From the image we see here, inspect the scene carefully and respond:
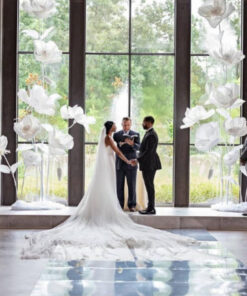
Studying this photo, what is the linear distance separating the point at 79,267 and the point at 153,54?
5.51m

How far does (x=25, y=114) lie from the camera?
10414mm

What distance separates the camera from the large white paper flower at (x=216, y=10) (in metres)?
9.49

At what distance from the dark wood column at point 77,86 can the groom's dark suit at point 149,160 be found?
1598mm

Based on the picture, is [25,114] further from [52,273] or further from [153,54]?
[52,273]

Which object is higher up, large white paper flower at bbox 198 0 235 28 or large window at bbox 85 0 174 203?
large white paper flower at bbox 198 0 235 28

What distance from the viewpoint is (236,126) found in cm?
949

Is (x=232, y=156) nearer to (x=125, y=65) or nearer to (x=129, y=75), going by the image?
(x=129, y=75)

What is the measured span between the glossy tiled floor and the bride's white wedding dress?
1.10ft

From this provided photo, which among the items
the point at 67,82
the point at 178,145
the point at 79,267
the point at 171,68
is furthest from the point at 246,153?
the point at 79,267

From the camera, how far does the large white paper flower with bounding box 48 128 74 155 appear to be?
31.5ft

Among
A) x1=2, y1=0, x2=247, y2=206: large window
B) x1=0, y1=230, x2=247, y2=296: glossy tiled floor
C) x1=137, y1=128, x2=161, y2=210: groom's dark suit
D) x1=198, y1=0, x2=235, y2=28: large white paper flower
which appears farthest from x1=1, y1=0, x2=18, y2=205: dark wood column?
x1=0, y1=230, x2=247, y2=296: glossy tiled floor

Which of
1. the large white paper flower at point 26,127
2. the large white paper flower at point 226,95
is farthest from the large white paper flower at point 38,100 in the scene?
the large white paper flower at point 226,95

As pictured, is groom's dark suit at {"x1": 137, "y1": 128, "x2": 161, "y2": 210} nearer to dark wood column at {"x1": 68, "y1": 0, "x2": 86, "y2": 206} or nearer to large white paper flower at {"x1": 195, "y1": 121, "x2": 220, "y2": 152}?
large white paper flower at {"x1": 195, "y1": 121, "x2": 220, "y2": 152}

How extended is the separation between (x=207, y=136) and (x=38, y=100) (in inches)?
108
